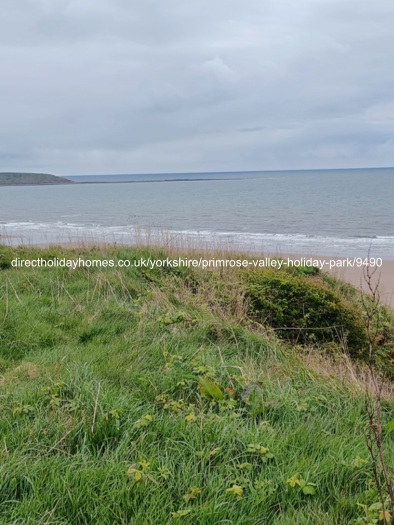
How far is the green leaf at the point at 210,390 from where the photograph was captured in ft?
10.2

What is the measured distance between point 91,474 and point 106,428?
1.41 feet

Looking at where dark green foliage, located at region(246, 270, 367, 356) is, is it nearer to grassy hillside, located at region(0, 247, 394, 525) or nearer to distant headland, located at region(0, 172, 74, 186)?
grassy hillside, located at region(0, 247, 394, 525)

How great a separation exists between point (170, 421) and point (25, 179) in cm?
17481

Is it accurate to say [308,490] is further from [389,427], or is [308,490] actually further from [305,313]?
[305,313]

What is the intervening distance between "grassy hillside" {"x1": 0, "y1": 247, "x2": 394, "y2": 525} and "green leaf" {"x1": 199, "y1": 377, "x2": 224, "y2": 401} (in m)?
0.01

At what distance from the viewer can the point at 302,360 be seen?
14.9 feet

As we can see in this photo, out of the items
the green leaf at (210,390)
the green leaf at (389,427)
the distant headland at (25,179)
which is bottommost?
the green leaf at (389,427)

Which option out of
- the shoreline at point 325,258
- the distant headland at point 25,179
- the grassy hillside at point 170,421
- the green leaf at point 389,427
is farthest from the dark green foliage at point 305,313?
the distant headland at point 25,179

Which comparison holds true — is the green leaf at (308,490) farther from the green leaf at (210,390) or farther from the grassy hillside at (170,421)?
the green leaf at (210,390)

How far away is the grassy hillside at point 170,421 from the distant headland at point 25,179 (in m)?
166

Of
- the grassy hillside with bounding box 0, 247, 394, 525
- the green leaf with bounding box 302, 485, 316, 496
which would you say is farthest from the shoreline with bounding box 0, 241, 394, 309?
the green leaf with bounding box 302, 485, 316, 496

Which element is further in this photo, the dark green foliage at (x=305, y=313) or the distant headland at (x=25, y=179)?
the distant headland at (x=25, y=179)

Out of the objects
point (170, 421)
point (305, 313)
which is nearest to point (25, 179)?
point (305, 313)

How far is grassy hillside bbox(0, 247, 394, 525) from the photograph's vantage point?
83.1 inches
